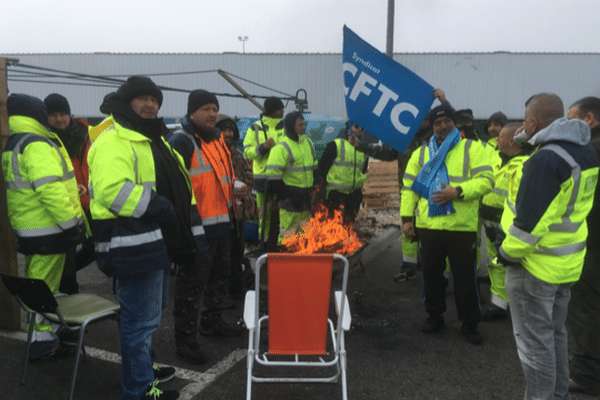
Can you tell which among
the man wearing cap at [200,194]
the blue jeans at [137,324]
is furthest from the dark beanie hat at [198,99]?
the blue jeans at [137,324]

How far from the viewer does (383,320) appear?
4691 mm

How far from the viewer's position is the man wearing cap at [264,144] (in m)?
6.24

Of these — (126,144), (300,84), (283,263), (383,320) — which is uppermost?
(300,84)

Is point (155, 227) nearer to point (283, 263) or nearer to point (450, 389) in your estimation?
point (283, 263)

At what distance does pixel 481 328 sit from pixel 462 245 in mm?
1040

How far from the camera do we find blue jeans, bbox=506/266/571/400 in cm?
268

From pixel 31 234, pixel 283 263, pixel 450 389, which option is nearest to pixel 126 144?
pixel 283 263

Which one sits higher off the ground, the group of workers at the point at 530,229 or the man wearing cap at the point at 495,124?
the man wearing cap at the point at 495,124

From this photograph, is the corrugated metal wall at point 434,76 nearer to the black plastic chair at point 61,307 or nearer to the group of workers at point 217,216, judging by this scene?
the group of workers at point 217,216

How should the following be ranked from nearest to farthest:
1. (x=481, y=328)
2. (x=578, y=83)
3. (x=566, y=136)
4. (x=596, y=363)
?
(x=566, y=136), (x=596, y=363), (x=481, y=328), (x=578, y=83)

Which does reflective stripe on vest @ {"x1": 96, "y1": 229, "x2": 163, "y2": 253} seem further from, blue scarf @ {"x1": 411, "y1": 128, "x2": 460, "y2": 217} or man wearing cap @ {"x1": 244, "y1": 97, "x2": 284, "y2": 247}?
man wearing cap @ {"x1": 244, "y1": 97, "x2": 284, "y2": 247}

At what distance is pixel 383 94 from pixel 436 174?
91cm

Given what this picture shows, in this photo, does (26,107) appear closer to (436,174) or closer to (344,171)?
(436,174)

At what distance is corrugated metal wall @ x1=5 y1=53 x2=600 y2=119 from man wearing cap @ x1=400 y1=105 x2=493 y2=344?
21638 millimetres
